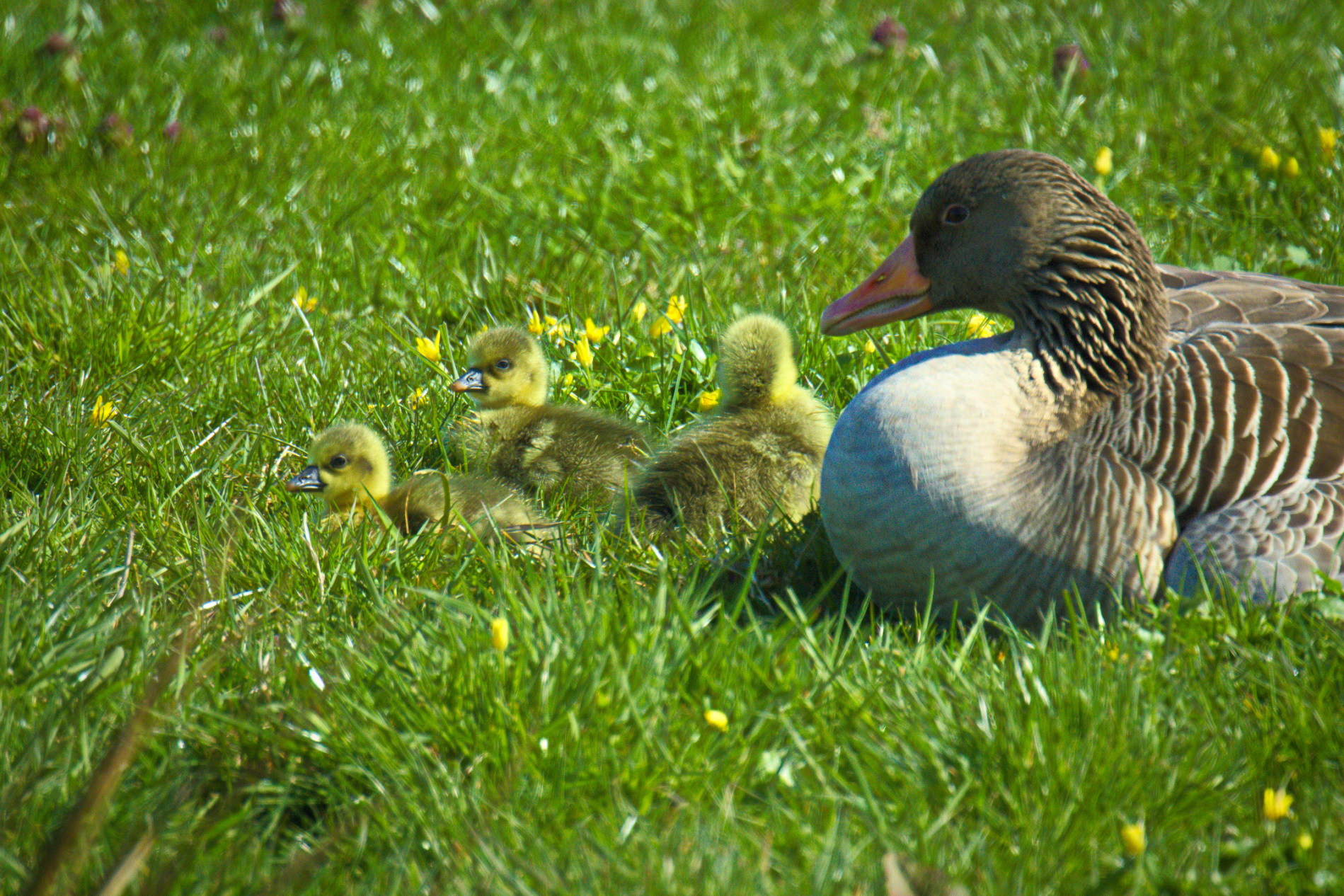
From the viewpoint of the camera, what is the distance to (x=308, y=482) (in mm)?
3873

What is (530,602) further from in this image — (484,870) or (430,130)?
(430,130)

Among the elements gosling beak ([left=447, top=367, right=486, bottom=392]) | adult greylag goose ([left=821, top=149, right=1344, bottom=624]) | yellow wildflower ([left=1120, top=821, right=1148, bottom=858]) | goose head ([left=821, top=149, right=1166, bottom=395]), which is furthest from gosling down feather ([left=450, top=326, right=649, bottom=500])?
yellow wildflower ([left=1120, top=821, right=1148, bottom=858])

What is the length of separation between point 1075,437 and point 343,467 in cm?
231

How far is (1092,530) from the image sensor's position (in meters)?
3.16

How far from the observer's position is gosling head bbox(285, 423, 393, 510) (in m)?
3.89

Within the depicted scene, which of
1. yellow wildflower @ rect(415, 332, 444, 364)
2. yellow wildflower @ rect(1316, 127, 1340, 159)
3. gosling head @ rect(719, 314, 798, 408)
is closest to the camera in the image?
gosling head @ rect(719, 314, 798, 408)

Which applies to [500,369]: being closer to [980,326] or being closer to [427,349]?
[427,349]

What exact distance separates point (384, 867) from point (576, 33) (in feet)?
23.4

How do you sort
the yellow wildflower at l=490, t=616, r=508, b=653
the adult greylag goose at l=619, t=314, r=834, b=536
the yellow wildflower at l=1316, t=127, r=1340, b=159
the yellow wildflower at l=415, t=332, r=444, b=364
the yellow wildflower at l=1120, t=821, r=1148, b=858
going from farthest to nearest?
the yellow wildflower at l=1316, t=127, r=1340, b=159, the yellow wildflower at l=415, t=332, r=444, b=364, the adult greylag goose at l=619, t=314, r=834, b=536, the yellow wildflower at l=490, t=616, r=508, b=653, the yellow wildflower at l=1120, t=821, r=1148, b=858

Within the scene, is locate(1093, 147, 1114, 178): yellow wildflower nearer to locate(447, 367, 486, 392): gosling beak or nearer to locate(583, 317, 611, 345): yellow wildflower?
locate(583, 317, 611, 345): yellow wildflower

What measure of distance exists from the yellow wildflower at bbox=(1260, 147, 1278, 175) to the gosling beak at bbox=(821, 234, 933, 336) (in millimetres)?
2983

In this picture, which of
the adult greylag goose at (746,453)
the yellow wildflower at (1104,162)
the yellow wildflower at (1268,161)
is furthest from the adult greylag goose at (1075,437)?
the yellow wildflower at (1268,161)

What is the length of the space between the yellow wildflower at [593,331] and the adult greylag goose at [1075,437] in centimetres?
162

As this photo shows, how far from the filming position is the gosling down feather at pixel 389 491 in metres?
3.89
